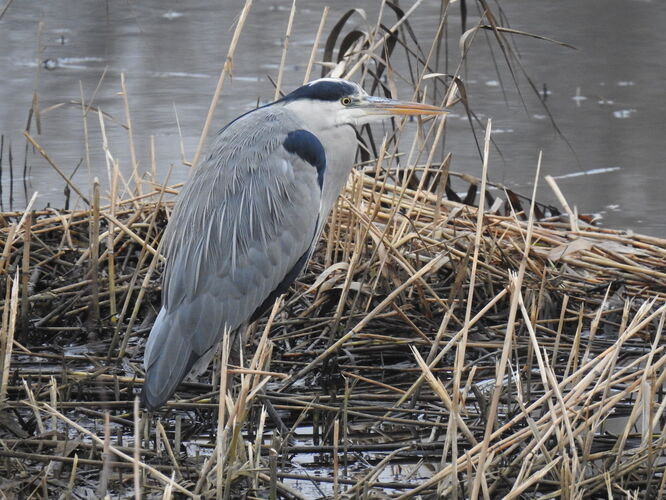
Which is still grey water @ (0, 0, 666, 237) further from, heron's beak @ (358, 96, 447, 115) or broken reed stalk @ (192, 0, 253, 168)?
heron's beak @ (358, 96, 447, 115)

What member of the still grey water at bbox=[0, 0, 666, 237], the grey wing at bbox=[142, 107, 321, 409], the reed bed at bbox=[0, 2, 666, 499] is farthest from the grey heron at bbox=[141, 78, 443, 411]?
the still grey water at bbox=[0, 0, 666, 237]

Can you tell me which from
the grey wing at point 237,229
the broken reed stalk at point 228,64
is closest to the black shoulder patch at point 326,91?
the grey wing at point 237,229

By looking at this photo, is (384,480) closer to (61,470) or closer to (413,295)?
(61,470)

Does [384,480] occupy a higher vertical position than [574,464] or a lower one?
lower

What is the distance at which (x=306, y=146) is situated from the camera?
339 cm

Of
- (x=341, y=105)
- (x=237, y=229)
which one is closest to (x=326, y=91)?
(x=341, y=105)

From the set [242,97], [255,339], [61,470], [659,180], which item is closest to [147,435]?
[61,470]

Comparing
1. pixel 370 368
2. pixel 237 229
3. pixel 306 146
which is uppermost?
pixel 306 146

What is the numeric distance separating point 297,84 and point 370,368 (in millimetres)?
4019

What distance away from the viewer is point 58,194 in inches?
216

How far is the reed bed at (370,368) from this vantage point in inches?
99.8

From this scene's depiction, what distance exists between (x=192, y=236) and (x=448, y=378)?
0.96 metres

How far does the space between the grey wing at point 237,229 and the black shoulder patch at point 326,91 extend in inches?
4.4

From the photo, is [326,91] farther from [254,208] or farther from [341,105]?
[254,208]
